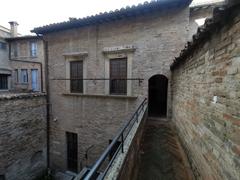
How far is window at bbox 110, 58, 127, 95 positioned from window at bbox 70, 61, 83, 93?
1842mm

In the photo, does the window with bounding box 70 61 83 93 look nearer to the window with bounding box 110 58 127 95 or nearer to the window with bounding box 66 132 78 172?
the window with bounding box 110 58 127 95

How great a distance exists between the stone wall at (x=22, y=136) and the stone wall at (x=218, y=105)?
771cm

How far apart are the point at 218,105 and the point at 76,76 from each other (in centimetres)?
695

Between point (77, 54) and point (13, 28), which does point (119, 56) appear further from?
point (13, 28)

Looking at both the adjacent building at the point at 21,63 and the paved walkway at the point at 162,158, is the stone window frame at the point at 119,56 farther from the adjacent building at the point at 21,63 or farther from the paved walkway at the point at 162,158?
the adjacent building at the point at 21,63

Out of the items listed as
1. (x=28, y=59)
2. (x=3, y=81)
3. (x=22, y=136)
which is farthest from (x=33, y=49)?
(x=22, y=136)

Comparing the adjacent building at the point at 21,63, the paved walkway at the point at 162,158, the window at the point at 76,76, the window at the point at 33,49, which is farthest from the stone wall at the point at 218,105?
the window at the point at 33,49

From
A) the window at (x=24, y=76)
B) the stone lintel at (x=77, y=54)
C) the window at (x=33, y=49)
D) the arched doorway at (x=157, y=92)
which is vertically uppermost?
the window at (x=33, y=49)

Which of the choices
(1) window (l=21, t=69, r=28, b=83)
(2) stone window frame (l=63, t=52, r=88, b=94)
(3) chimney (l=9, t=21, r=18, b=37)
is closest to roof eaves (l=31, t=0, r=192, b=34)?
(2) stone window frame (l=63, t=52, r=88, b=94)

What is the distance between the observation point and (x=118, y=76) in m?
6.66

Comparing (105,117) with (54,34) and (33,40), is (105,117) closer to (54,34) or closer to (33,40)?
(54,34)

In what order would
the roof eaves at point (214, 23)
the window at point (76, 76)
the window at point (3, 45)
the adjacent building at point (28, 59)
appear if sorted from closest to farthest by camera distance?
the roof eaves at point (214, 23) → the window at point (76, 76) → the adjacent building at point (28, 59) → the window at point (3, 45)

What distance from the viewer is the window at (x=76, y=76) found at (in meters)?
7.44

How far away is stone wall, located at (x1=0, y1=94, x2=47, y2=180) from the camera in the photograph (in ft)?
20.6
